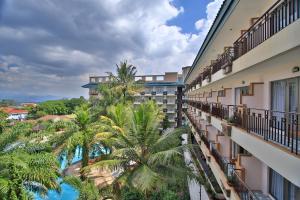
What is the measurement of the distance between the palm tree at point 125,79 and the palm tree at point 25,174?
21.1m

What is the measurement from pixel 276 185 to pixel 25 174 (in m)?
10.7

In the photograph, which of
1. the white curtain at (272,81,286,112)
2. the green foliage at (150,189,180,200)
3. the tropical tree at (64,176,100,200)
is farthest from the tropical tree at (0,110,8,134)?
the white curtain at (272,81,286,112)

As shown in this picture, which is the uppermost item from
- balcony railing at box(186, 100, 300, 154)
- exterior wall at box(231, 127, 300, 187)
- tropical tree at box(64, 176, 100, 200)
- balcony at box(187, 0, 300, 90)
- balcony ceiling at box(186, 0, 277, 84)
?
balcony ceiling at box(186, 0, 277, 84)

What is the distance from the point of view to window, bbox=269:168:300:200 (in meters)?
7.93

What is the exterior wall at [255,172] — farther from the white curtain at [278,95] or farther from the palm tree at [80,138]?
the palm tree at [80,138]

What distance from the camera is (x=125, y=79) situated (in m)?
34.6

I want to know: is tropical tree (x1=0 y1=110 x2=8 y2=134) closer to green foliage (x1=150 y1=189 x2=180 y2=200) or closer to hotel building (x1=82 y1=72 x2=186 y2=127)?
green foliage (x1=150 y1=189 x2=180 y2=200)

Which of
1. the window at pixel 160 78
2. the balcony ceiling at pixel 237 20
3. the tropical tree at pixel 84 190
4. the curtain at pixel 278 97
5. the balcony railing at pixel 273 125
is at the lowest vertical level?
the tropical tree at pixel 84 190

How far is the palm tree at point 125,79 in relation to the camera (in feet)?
112

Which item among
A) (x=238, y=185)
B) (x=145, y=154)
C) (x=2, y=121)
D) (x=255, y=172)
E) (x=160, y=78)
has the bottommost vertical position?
(x=238, y=185)

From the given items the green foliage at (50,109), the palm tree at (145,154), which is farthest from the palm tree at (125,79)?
the green foliage at (50,109)

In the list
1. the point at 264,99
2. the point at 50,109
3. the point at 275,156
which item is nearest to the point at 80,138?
the point at 264,99

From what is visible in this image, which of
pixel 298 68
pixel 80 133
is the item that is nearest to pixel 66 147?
pixel 80 133

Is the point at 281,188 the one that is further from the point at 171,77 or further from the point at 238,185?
the point at 171,77
